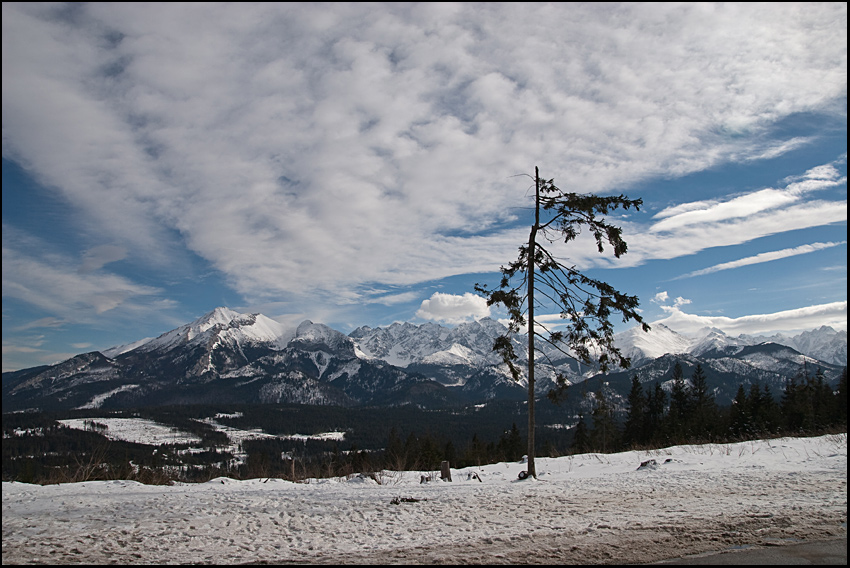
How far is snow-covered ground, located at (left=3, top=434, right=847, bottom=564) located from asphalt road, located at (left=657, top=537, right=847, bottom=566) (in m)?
0.25

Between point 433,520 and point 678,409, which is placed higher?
point 433,520

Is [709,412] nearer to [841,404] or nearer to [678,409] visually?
[678,409]

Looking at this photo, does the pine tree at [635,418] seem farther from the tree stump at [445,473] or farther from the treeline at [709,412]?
the tree stump at [445,473]

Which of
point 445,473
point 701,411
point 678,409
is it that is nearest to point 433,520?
point 445,473

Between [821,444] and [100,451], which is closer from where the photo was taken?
[100,451]

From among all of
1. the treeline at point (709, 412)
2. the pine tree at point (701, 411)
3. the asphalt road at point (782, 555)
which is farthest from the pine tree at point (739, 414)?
the asphalt road at point (782, 555)

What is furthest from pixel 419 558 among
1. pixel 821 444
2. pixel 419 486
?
pixel 821 444

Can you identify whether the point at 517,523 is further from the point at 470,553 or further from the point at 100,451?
the point at 100,451

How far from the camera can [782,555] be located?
20.4ft

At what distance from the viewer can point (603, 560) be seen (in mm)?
6242

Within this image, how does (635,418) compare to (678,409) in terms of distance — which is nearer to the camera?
(678,409)

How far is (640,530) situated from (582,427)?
51680mm

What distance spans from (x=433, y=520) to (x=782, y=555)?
498cm

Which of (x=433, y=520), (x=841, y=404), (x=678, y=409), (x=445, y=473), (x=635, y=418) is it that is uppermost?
(x=841, y=404)
